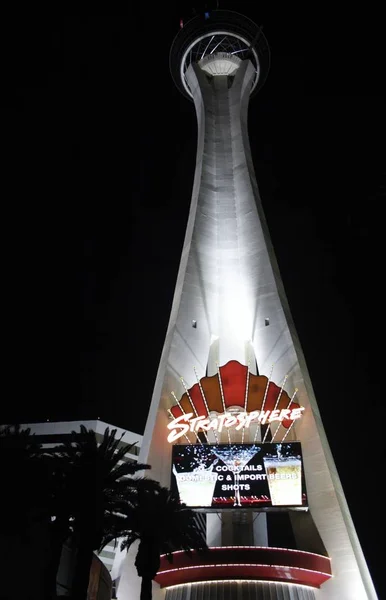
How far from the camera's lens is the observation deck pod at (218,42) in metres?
50.8

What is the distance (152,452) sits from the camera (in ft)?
97.6

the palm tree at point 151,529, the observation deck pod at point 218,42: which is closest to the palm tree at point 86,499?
the palm tree at point 151,529

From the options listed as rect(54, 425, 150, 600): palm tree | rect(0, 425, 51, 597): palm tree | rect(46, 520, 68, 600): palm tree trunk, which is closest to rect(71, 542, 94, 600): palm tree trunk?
rect(54, 425, 150, 600): palm tree

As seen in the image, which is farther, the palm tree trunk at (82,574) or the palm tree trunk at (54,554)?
the palm tree trunk at (82,574)

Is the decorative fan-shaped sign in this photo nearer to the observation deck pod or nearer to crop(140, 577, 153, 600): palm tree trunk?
crop(140, 577, 153, 600): palm tree trunk

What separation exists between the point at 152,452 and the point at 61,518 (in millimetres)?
12474

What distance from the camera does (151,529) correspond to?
21375 mm

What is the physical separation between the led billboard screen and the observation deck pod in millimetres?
36522

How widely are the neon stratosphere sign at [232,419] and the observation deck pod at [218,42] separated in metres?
34.3

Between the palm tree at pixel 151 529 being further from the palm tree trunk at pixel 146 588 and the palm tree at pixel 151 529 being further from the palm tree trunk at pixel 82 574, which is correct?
the palm tree trunk at pixel 82 574

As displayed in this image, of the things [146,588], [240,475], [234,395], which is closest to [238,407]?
[234,395]

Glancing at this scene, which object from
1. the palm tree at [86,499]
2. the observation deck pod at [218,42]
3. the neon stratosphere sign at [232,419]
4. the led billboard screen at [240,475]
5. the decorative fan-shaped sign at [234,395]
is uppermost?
the observation deck pod at [218,42]

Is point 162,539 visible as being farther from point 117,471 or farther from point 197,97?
point 197,97

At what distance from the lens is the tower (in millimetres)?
24438
